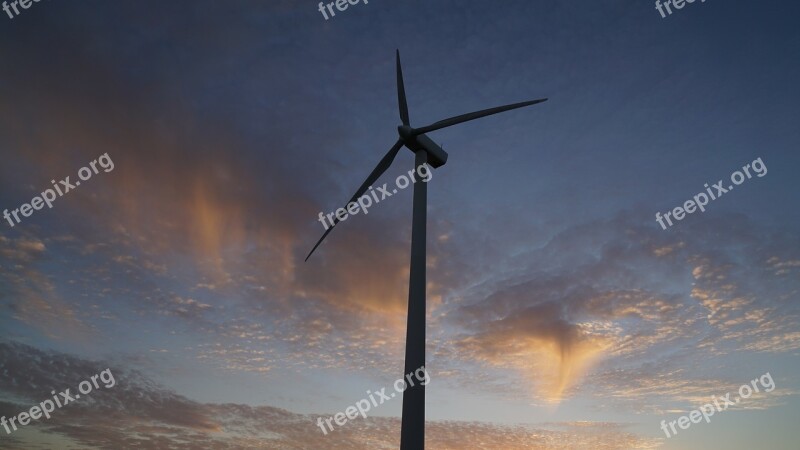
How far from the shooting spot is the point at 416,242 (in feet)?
94.7

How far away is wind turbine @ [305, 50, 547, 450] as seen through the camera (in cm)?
2380

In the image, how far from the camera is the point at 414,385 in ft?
79.9

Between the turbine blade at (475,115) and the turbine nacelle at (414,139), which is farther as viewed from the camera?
the turbine blade at (475,115)

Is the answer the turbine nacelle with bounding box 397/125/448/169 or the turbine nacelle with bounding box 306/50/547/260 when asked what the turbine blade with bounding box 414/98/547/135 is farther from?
the turbine nacelle with bounding box 397/125/448/169

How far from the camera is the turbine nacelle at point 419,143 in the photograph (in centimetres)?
3559

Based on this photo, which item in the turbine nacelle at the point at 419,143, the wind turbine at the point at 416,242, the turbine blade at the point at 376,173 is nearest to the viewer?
the wind turbine at the point at 416,242

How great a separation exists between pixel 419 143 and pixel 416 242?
998cm

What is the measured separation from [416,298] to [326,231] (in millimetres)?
14005

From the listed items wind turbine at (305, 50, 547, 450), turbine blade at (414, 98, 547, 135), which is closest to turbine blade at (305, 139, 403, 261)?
wind turbine at (305, 50, 547, 450)

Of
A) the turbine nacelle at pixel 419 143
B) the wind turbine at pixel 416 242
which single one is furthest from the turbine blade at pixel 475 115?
the turbine nacelle at pixel 419 143

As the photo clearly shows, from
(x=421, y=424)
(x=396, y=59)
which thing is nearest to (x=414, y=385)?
(x=421, y=424)

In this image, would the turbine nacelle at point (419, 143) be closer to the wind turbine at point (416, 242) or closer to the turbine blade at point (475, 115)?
the wind turbine at point (416, 242)

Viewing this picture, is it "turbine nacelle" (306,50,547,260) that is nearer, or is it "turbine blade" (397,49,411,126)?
"turbine nacelle" (306,50,547,260)

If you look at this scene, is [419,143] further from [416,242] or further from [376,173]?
[416,242]
